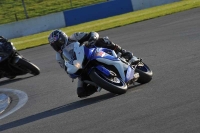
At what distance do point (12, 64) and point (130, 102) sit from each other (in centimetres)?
641

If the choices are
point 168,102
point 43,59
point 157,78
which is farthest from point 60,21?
point 168,102

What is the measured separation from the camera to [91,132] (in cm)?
645

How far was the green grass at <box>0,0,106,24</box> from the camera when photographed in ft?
109

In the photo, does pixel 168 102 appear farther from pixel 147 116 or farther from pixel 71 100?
pixel 71 100

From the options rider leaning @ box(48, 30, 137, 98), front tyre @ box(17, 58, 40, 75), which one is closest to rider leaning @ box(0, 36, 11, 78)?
front tyre @ box(17, 58, 40, 75)

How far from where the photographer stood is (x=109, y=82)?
852 cm

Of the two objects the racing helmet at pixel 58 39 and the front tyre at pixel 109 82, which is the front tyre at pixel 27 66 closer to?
the racing helmet at pixel 58 39

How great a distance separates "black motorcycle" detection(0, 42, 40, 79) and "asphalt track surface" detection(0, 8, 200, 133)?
228 millimetres

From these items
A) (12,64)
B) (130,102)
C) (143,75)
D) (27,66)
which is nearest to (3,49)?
(12,64)

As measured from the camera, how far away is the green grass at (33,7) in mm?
33250

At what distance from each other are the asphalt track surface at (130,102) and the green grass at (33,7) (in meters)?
18.3

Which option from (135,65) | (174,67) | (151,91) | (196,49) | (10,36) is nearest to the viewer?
(151,91)

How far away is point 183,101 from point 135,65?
2.33 m

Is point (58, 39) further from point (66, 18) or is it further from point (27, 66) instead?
point (66, 18)
